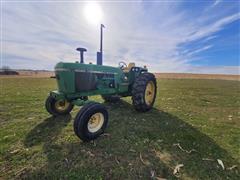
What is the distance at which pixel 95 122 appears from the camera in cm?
382

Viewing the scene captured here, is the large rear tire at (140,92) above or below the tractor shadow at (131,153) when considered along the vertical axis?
above

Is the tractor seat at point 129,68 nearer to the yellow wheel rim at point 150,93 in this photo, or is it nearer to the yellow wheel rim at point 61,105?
the yellow wheel rim at point 150,93

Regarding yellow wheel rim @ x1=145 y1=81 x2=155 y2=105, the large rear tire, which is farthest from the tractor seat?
yellow wheel rim @ x1=145 y1=81 x2=155 y2=105

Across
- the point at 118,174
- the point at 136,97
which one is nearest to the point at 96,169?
the point at 118,174

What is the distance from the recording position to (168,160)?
3078mm

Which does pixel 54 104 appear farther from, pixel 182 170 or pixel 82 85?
pixel 182 170

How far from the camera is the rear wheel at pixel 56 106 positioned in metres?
4.92

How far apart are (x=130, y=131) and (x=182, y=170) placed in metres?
1.61

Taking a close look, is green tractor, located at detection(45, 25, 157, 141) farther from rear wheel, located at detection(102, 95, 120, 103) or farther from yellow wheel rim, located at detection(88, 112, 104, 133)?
rear wheel, located at detection(102, 95, 120, 103)

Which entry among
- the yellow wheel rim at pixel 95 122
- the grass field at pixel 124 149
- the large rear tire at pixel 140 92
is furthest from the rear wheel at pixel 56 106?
the large rear tire at pixel 140 92

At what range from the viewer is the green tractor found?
3.53 metres

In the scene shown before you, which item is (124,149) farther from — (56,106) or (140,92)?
(56,106)

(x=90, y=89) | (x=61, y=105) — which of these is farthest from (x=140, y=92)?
(x=61, y=105)

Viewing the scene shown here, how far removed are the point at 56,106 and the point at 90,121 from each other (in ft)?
6.20
